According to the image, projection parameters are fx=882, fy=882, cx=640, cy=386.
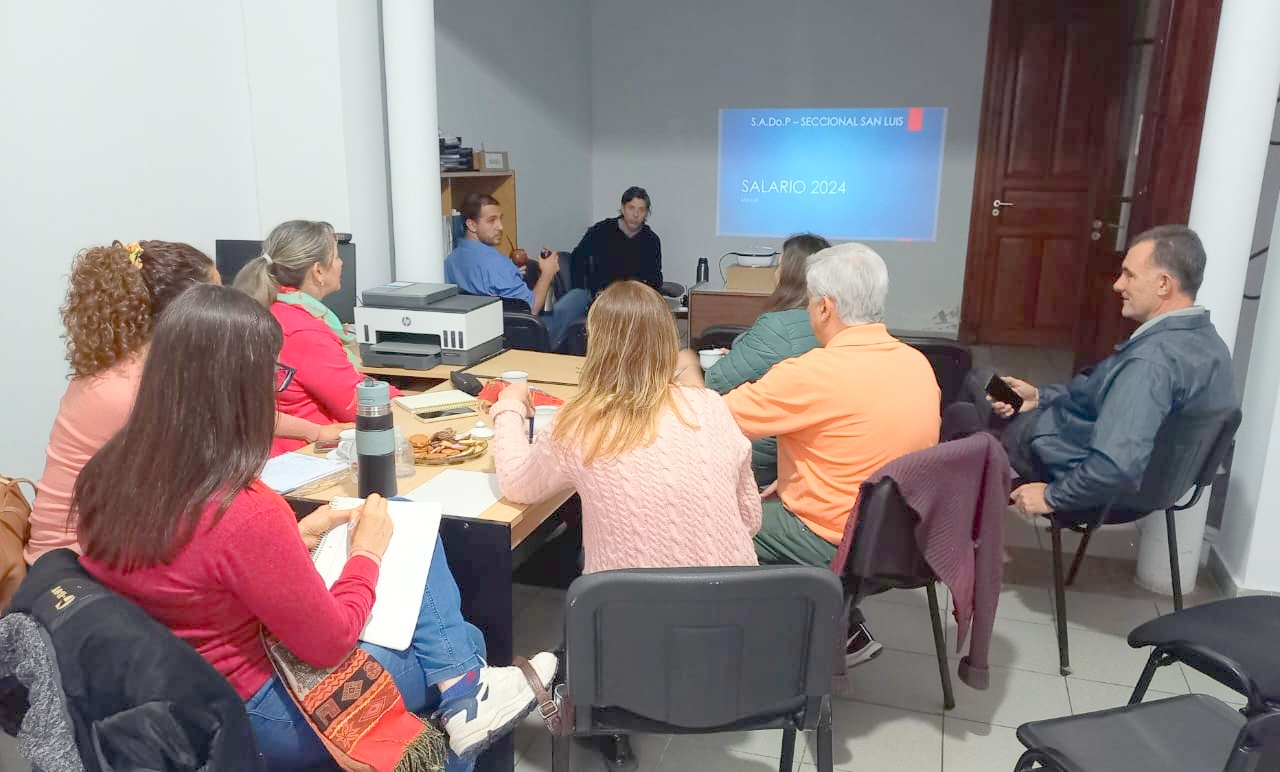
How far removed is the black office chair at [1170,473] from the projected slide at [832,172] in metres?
4.60

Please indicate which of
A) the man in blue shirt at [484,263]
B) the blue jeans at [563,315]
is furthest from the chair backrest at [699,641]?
the blue jeans at [563,315]

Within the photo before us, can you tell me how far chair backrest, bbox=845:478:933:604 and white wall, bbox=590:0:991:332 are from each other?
5.23 meters

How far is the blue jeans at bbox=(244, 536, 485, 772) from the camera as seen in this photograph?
4.37ft

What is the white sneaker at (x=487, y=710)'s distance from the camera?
1.48m

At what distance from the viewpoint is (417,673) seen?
4.78 ft

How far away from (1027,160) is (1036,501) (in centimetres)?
475

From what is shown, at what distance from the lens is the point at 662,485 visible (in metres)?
1.60

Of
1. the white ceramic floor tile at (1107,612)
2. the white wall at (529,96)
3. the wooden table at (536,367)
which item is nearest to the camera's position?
the white ceramic floor tile at (1107,612)

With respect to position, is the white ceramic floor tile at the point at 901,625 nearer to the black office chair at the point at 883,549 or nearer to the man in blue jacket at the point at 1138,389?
the man in blue jacket at the point at 1138,389

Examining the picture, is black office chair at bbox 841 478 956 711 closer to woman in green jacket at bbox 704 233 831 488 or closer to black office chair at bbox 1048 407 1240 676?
woman in green jacket at bbox 704 233 831 488

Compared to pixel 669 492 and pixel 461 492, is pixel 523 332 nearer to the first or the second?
pixel 461 492

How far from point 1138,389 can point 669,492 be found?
1395 millimetres

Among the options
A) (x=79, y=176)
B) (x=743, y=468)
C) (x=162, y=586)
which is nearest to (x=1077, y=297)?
(x=743, y=468)

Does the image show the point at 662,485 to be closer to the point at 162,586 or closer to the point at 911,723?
the point at 162,586
